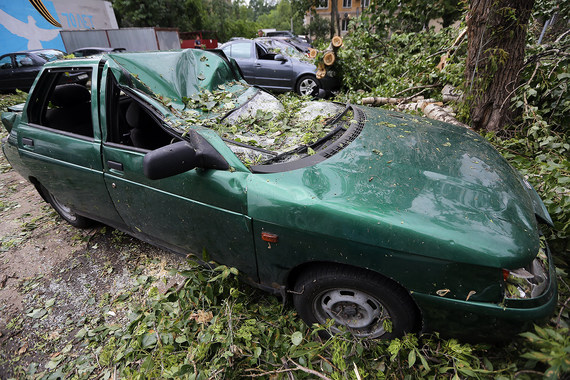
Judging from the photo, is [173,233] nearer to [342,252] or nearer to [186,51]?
[342,252]

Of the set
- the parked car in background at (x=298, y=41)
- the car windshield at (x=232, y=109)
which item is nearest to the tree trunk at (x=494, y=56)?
the car windshield at (x=232, y=109)

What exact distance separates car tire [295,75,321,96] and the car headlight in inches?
258

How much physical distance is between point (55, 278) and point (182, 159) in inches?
89.1

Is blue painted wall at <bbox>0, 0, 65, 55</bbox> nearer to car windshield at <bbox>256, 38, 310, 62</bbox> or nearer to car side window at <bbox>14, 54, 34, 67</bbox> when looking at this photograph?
car side window at <bbox>14, 54, 34, 67</bbox>

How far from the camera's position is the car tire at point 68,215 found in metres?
3.40

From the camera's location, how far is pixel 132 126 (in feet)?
8.39

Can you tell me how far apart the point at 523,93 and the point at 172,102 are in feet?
14.3

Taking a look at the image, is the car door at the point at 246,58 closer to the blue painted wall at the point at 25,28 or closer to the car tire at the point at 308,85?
the car tire at the point at 308,85

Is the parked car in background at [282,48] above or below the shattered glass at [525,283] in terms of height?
above

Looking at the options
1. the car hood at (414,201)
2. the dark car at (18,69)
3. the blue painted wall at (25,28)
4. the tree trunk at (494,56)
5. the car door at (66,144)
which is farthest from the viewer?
the blue painted wall at (25,28)

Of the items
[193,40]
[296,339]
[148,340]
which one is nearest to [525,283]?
[296,339]

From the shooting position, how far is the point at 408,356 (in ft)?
5.74

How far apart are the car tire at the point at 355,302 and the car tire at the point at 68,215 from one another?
9.14 feet

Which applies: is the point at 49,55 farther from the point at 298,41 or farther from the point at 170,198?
the point at 170,198
